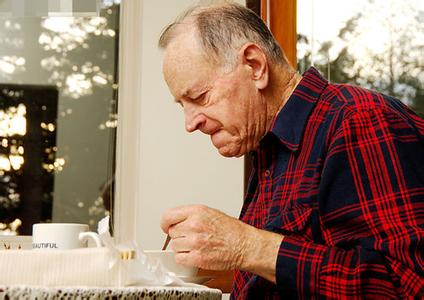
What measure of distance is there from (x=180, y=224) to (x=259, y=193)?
0.32 metres

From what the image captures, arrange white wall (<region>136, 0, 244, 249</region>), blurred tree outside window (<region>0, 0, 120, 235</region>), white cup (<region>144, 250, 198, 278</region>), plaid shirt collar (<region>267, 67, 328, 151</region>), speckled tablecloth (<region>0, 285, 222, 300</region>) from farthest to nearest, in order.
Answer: blurred tree outside window (<region>0, 0, 120, 235</region>) → white wall (<region>136, 0, 244, 249</region>) → white cup (<region>144, 250, 198, 278</region>) → plaid shirt collar (<region>267, 67, 328, 151</region>) → speckled tablecloth (<region>0, 285, 222, 300</region>)

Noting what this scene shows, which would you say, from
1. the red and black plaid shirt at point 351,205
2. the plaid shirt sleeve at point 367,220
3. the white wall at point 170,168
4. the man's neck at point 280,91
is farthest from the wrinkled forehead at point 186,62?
the white wall at point 170,168

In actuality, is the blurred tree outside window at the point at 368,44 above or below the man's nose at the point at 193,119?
above

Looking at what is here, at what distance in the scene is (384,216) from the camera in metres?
1.08

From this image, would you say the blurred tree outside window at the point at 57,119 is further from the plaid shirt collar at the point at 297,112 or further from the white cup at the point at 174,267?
the plaid shirt collar at the point at 297,112

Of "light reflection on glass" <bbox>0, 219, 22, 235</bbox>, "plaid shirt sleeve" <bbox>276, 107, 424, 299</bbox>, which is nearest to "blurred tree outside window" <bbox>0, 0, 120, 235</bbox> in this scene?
"light reflection on glass" <bbox>0, 219, 22, 235</bbox>

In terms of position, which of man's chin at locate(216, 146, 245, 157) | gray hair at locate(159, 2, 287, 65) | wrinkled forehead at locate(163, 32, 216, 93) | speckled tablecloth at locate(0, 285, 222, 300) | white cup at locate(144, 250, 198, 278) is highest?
gray hair at locate(159, 2, 287, 65)

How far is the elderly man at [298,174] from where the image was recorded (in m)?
1.07

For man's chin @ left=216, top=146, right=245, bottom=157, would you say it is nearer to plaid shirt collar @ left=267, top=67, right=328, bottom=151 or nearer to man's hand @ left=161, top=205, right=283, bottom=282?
plaid shirt collar @ left=267, top=67, right=328, bottom=151

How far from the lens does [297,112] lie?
1.29 meters

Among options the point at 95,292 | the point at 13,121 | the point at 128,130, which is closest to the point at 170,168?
the point at 128,130

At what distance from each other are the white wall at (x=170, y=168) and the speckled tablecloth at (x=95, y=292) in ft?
6.11

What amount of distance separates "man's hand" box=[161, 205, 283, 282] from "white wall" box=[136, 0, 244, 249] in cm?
162

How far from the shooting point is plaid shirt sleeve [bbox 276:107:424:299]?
1055 mm
